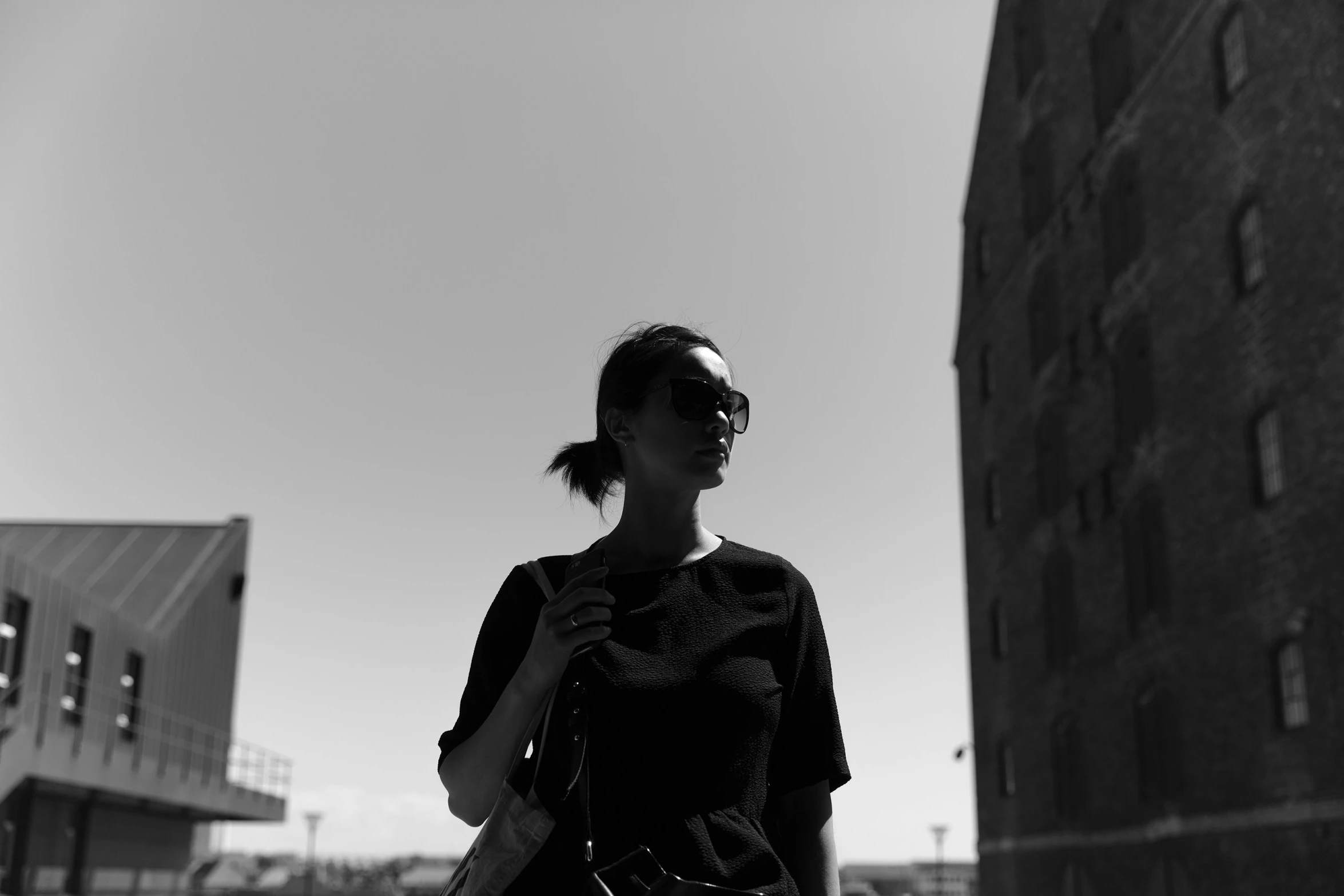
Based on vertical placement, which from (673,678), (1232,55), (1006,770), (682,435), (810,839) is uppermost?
(1232,55)

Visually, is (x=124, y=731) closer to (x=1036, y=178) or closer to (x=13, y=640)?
(x=13, y=640)

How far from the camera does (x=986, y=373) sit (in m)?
35.1

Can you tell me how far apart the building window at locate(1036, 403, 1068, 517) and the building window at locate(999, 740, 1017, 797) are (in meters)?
5.90

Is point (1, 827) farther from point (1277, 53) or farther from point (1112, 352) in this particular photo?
point (1277, 53)

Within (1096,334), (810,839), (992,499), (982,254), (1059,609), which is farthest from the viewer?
(982,254)

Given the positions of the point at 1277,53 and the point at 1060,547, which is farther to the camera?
the point at 1060,547

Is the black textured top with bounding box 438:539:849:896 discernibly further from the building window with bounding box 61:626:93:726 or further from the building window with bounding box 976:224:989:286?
the building window with bounding box 976:224:989:286

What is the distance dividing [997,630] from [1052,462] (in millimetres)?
5312

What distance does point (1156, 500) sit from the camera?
79.2 feet

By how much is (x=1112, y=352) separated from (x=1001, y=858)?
12732 millimetres

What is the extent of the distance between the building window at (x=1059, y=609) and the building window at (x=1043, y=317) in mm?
4426

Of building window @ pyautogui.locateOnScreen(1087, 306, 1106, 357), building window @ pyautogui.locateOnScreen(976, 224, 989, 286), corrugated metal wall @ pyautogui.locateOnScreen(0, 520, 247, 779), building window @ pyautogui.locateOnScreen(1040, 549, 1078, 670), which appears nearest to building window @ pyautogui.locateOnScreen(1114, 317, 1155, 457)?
building window @ pyautogui.locateOnScreen(1087, 306, 1106, 357)

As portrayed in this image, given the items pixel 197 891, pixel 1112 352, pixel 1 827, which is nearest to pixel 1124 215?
pixel 1112 352

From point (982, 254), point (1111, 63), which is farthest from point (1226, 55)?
point (982, 254)
